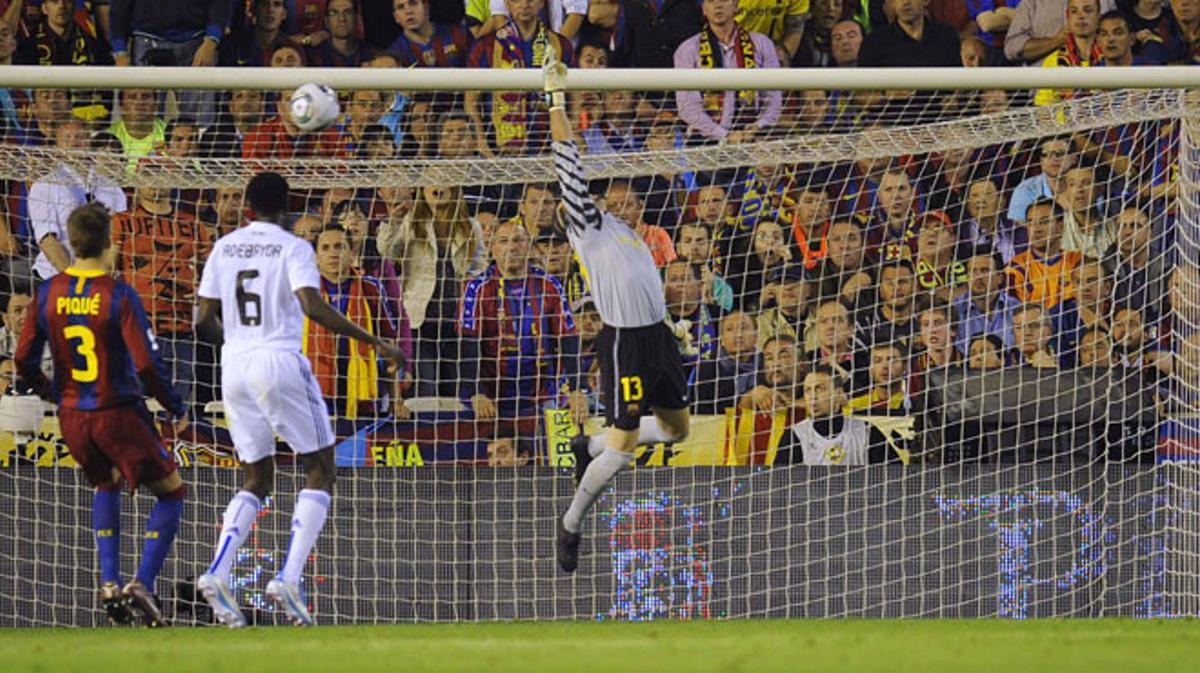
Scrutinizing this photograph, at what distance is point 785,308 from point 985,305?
3.64 ft

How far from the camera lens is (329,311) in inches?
301

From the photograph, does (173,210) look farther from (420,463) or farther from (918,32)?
Answer: (918,32)

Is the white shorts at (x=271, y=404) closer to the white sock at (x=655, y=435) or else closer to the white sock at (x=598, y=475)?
the white sock at (x=598, y=475)

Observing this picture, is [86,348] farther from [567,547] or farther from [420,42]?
[420,42]

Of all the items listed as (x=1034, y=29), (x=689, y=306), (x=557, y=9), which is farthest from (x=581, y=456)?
(x=1034, y=29)

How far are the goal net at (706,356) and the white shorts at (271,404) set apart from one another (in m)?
0.88

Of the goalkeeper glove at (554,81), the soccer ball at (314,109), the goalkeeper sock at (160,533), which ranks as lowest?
the goalkeeper sock at (160,533)

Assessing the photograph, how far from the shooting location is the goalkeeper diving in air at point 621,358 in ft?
29.6

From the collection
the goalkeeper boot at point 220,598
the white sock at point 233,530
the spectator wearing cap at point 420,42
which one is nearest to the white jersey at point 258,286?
the white sock at point 233,530

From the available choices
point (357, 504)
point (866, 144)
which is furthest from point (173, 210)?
point (866, 144)

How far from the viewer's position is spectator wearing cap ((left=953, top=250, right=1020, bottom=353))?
10.4 m

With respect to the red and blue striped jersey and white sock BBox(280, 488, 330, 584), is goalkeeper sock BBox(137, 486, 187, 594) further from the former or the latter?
white sock BBox(280, 488, 330, 584)

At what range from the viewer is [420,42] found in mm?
12344

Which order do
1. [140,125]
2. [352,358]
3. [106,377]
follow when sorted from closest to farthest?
1. [106,377]
2. [352,358]
3. [140,125]
